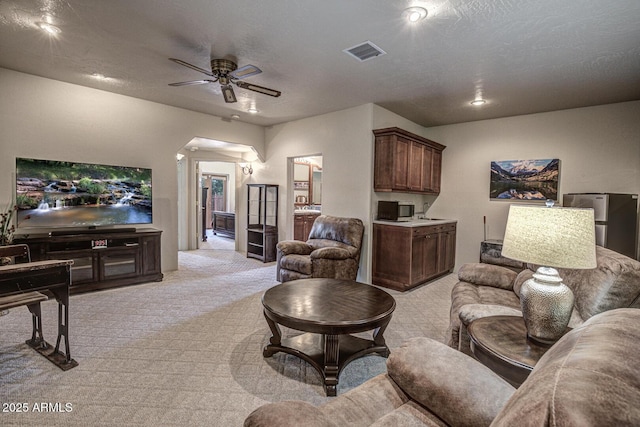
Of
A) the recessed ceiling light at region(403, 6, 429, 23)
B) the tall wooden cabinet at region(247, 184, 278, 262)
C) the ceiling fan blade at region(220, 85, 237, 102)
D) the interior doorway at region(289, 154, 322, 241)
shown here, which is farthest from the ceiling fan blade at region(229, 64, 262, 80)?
the interior doorway at region(289, 154, 322, 241)

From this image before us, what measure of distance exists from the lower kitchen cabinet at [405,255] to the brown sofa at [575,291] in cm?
142

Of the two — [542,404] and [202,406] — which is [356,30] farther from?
[202,406]

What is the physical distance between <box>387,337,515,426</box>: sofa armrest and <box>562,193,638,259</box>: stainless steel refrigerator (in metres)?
4.12

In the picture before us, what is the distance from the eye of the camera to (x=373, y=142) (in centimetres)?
470

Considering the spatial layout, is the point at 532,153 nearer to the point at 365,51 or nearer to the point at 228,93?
the point at 365,51

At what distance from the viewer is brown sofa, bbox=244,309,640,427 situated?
1.74 feet

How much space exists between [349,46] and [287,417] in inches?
119

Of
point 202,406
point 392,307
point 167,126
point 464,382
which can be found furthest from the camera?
point 167,126

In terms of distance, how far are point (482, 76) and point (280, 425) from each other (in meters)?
3.99

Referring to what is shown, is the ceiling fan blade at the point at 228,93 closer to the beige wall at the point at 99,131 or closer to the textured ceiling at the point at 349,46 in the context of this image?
the textured ceiling at the point at 349,46

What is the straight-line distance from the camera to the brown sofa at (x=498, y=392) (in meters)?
0.53

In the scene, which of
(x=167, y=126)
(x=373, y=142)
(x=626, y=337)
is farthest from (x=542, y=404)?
(x=167, y=126)

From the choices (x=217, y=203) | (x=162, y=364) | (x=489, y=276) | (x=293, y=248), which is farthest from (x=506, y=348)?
(x=217, y=203)

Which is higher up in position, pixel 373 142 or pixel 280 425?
pixel 373 142
